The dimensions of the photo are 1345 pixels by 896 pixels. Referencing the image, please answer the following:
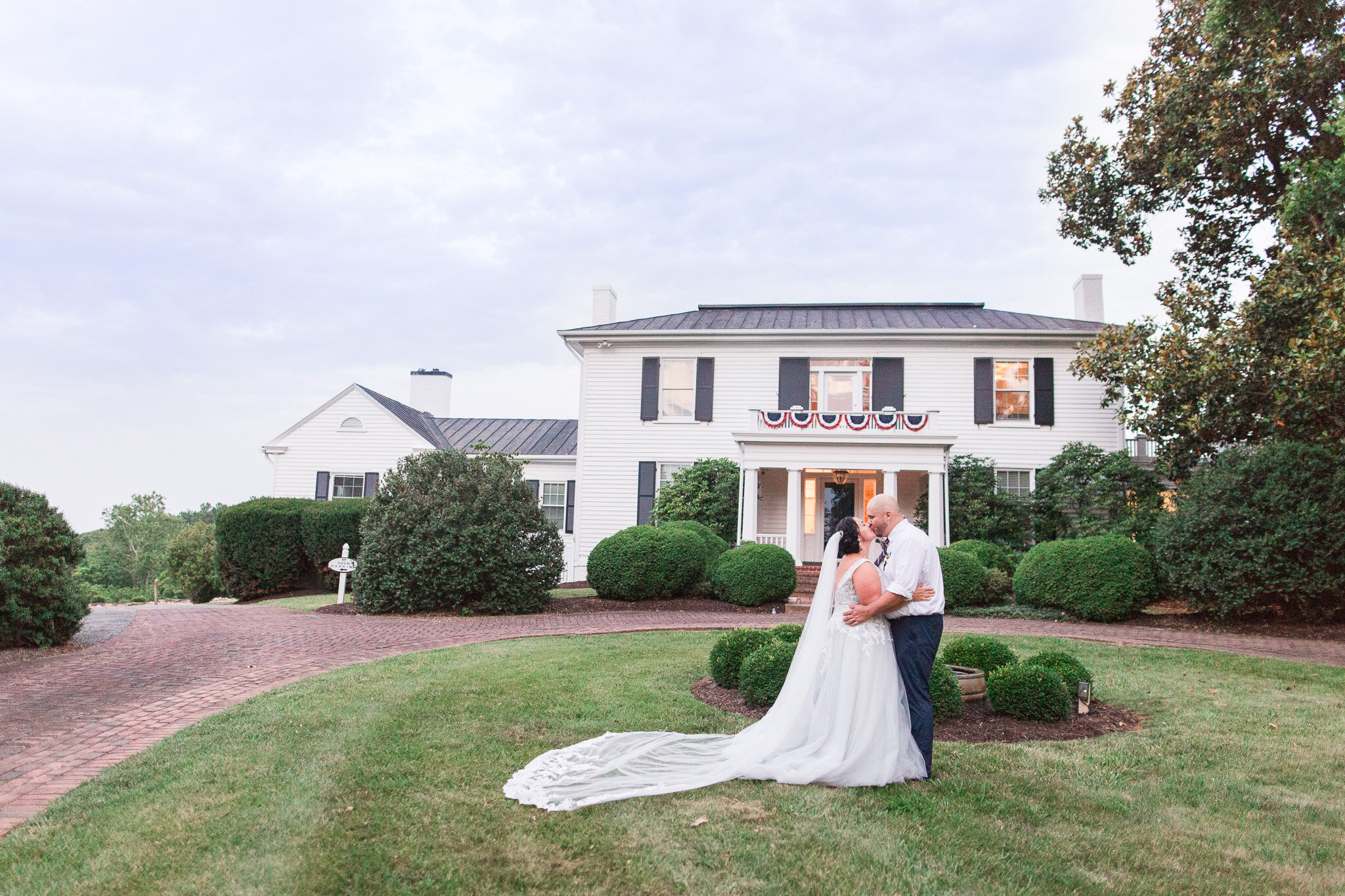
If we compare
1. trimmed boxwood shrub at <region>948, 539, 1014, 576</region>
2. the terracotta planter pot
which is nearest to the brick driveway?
trimmed boxwood shrub at <region>948, 539, 1014, 576</region>

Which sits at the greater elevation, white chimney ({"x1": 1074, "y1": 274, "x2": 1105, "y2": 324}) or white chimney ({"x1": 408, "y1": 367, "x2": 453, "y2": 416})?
white chimney ({"x1": 1074, "y1": 274, "x2": 1105, "y2": 324})

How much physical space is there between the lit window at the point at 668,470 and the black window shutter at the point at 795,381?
10.0 feet

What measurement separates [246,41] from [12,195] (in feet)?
14.2

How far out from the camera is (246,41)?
1231cm

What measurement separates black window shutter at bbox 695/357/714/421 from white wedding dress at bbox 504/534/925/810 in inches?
626

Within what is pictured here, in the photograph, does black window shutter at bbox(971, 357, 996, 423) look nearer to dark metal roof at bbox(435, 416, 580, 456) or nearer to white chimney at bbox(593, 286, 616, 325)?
white chimney at bbox(593, 286, 616, 325)

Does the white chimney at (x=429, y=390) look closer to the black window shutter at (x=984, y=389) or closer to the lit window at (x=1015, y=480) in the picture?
the black window shutter at (x=984, y=389)

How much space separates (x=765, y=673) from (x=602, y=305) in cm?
1887

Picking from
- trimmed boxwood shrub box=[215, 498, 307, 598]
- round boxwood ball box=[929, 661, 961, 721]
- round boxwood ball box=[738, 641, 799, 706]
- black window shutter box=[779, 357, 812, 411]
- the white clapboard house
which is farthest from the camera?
black window shutter box=[779, 357, 812, 411]

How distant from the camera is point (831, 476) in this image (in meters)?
20.5

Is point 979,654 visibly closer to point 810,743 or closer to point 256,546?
point 810,743

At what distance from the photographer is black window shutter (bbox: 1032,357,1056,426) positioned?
19.8m

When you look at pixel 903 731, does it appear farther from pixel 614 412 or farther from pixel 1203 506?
pixel 614 412

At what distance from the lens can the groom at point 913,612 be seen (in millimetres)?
4684
